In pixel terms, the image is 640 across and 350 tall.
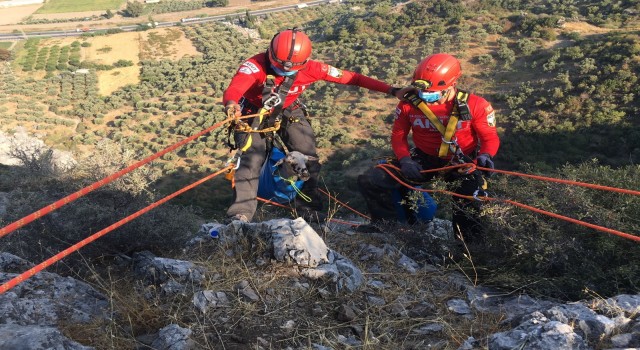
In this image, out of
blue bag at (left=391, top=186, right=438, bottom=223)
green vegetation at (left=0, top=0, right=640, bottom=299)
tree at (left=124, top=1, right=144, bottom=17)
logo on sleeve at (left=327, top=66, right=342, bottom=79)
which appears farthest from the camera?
tree at (left=124, top=1, right=144, bottom=17)

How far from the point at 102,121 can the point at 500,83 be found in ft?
87.5

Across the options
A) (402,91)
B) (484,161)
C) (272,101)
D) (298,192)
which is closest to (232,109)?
(272,101)

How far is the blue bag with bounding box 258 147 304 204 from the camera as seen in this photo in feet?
17.6

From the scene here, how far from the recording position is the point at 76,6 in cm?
7781

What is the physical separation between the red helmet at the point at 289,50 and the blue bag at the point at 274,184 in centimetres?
112

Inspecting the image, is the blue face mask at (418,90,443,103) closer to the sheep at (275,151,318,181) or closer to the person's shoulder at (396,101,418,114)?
the person's shoulder at (396,101,418,114)

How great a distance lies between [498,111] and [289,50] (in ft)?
58.7

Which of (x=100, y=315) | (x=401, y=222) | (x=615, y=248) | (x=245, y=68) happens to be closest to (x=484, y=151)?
(x=401, y=222)

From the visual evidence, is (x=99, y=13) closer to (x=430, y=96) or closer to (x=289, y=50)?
(x=289, y=50)

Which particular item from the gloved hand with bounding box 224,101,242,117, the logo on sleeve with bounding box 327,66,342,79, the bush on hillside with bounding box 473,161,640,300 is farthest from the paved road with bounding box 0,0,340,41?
the bush on hillside with bounding box 473,161,640,300

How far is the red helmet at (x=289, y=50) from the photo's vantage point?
4754 millimetres

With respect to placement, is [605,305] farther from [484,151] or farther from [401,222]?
[401,222]

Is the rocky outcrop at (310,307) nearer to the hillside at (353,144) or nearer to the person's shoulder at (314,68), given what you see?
the hillside at (353,144)

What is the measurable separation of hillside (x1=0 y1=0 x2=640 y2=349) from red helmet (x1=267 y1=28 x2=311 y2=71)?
1780mm
